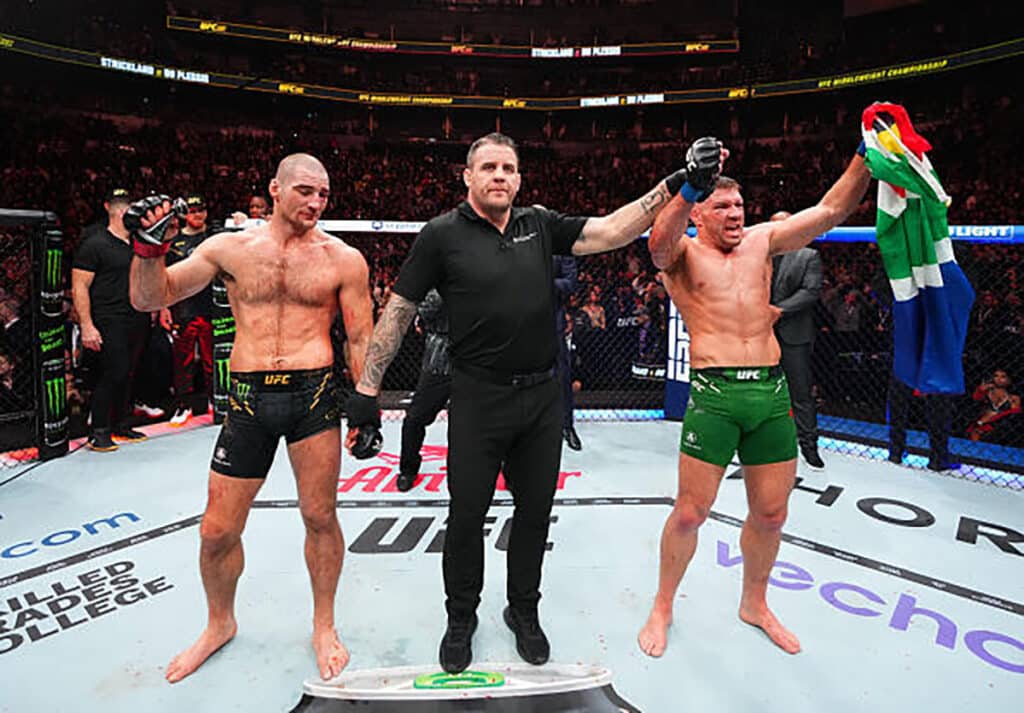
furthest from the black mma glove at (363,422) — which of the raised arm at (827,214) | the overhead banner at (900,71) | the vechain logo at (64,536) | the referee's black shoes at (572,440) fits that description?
the overhead banner at (900,71)

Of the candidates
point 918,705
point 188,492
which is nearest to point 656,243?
point 918,705

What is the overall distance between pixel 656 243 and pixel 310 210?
3.87 feet

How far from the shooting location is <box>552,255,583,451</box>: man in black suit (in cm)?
431

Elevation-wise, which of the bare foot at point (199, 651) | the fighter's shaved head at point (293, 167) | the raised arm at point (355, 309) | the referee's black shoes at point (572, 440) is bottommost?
the bare foot at point (199, 651)

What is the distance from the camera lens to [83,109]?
15672 mm

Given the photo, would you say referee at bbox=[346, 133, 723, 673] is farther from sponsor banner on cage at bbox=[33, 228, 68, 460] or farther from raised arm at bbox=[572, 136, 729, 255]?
sponsor banner on cage at bbox=[33, 228, 68, 460]

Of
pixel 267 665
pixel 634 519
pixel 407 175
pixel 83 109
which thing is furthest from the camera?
pixel 407 175

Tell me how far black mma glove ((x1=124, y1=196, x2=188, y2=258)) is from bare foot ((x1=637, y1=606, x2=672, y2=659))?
2.12m

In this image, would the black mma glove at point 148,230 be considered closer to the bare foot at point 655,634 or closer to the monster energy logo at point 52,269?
the bare foot at point 655,634

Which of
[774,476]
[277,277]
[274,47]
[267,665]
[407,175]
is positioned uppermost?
[274,47]

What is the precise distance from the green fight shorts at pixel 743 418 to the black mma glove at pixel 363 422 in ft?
3.76

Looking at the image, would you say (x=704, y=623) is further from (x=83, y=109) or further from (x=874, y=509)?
(x=83, y=109)

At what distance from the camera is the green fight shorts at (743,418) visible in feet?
7.37

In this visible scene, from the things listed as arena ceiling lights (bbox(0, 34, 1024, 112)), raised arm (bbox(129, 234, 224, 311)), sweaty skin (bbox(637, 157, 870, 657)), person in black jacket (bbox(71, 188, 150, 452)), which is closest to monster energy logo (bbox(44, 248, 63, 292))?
person in black jacket (bbox(71, 188, 150, 452))
